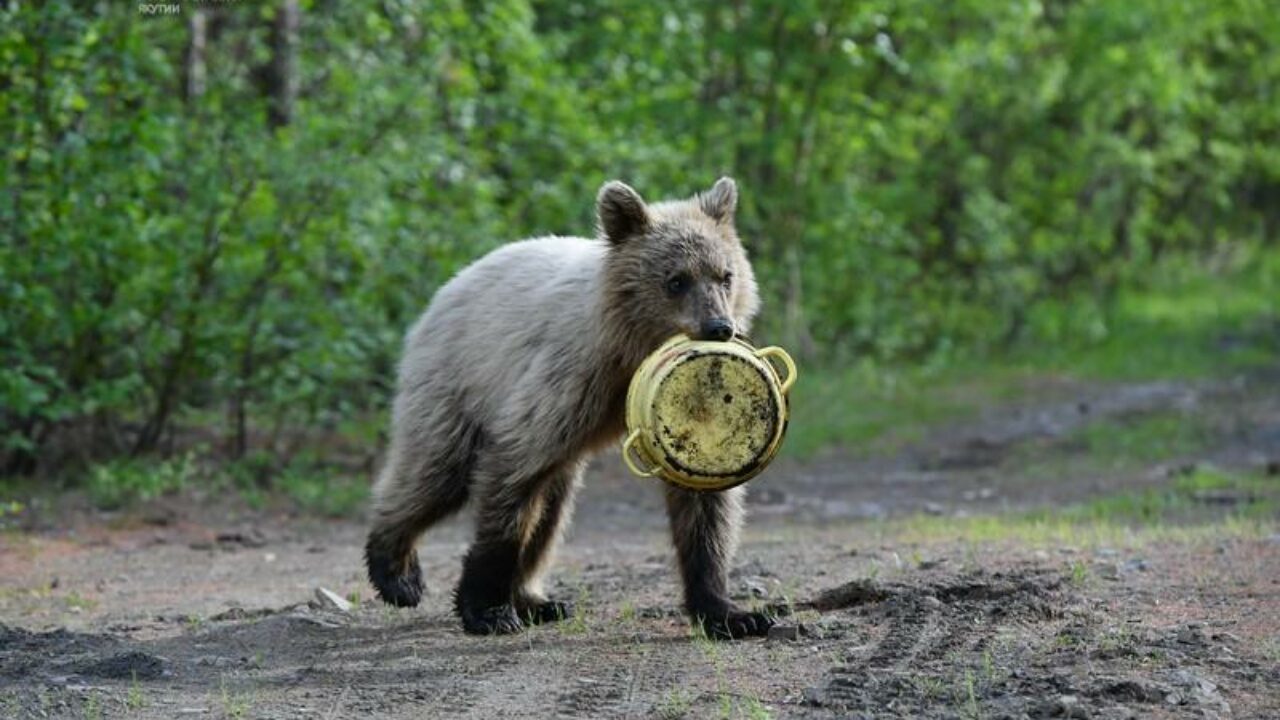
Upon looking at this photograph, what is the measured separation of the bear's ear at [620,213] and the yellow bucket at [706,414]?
771 millimetres

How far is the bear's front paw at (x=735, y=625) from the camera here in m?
6.73

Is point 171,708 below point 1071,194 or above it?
below

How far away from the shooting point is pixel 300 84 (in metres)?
14.0

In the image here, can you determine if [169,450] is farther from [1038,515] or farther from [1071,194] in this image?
[1071,194]

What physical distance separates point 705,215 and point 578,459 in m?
1.16

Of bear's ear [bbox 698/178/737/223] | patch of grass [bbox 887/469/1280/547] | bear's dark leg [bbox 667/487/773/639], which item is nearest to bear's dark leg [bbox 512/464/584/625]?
bear's dark leg [bbox 667/487/773/639]

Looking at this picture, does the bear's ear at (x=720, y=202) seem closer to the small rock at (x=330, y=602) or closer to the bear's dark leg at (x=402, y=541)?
the bear's dark leg at (x=402, y=541)

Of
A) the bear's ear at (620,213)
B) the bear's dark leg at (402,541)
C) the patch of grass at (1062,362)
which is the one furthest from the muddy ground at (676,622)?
the patch of grass at (1062,362)

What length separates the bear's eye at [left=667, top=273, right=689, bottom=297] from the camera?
6910mm

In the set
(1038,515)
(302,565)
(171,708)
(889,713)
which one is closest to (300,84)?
(302,565)

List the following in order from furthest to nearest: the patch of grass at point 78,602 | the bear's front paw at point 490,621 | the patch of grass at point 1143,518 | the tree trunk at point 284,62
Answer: the tree trunk at point 284,62 → the patch of grass at point 1143,518 → the patch of grass at point 78,602 → the bear's front paw at point 490,621

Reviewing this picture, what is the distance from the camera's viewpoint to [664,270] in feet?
22.7

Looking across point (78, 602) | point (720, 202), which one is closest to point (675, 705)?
point (720, 202)

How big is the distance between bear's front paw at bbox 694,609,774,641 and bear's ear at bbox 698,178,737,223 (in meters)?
1.66
